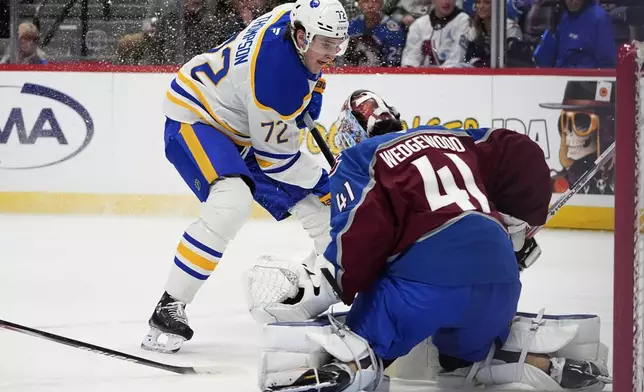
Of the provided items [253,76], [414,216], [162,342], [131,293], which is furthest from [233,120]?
[414,216]

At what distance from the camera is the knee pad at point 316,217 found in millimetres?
3242

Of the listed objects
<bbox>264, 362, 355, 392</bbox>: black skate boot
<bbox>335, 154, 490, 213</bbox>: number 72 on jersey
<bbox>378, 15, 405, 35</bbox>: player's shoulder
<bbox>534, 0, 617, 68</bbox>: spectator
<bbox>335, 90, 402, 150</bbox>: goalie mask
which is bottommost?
<bbox>264, 362, 355, 392</bbox>: black skate boot

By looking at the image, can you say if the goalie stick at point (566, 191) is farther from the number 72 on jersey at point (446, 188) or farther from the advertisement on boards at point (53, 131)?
the advertisement on boards at point (53, 131)

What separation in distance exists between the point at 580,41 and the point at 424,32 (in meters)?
0.81

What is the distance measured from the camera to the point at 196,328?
10.4ft

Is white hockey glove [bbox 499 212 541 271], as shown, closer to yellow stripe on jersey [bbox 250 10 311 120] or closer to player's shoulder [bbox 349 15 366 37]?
yellow stripe on jersey [bbox 250 10 311 120]

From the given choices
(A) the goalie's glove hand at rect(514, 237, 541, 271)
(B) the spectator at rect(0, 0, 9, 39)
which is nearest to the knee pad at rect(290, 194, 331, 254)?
(A) the goalie's glove hand at rect(514, 237, 541, 271)

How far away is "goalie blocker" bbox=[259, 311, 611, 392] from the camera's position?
215 centimetres

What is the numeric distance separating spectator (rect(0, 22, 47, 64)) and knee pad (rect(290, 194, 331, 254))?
3.18 m

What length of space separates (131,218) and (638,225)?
410 cm

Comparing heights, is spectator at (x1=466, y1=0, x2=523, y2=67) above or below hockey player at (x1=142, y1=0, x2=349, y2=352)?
above

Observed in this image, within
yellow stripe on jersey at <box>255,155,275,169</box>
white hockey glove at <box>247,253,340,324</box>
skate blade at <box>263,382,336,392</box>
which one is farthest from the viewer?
yellow stripe on jersey at <box>255,155,275,169</box>

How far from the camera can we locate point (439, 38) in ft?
18.3

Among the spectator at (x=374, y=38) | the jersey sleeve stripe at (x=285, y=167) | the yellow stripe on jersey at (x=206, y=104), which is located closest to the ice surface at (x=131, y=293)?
the jersey sleeve stripe at (x=285, y=167)
